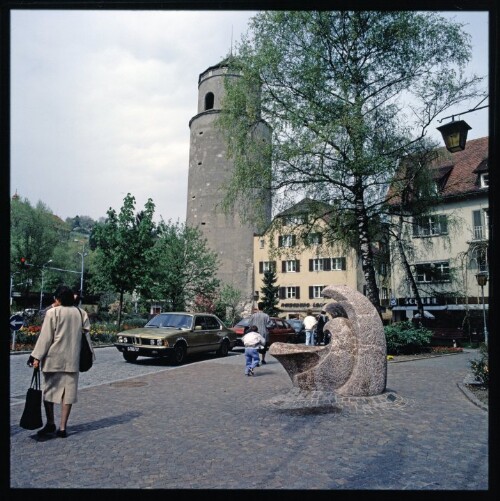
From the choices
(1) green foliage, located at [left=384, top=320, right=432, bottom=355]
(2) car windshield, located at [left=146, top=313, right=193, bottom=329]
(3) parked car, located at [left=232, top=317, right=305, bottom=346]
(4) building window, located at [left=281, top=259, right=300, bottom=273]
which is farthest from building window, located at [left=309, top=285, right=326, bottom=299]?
(2) car windshield, located at [left=146, top=313, right=193, bottom=329]

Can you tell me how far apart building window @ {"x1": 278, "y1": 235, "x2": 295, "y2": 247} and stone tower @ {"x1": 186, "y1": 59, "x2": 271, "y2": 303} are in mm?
23383

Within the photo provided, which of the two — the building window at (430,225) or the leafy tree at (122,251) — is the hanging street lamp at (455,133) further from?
the leafy tree at (122,251)

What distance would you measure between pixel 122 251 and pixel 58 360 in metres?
17.8

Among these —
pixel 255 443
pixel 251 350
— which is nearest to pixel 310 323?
pixel 251 350

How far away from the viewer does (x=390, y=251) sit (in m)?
21.9

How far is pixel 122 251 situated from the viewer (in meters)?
23.1

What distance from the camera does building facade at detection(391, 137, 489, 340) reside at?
61.6 feet

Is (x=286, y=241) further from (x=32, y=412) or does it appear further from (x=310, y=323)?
(x=32, y=412)

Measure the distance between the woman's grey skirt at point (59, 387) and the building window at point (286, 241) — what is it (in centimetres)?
1355

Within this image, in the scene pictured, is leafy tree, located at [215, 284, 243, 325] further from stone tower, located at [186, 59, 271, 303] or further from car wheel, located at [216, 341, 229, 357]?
car wheel, located at [216, 341, 229, 357]

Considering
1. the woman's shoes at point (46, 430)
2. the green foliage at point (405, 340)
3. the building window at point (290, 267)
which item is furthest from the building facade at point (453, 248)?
the building window at point (290, 267)
